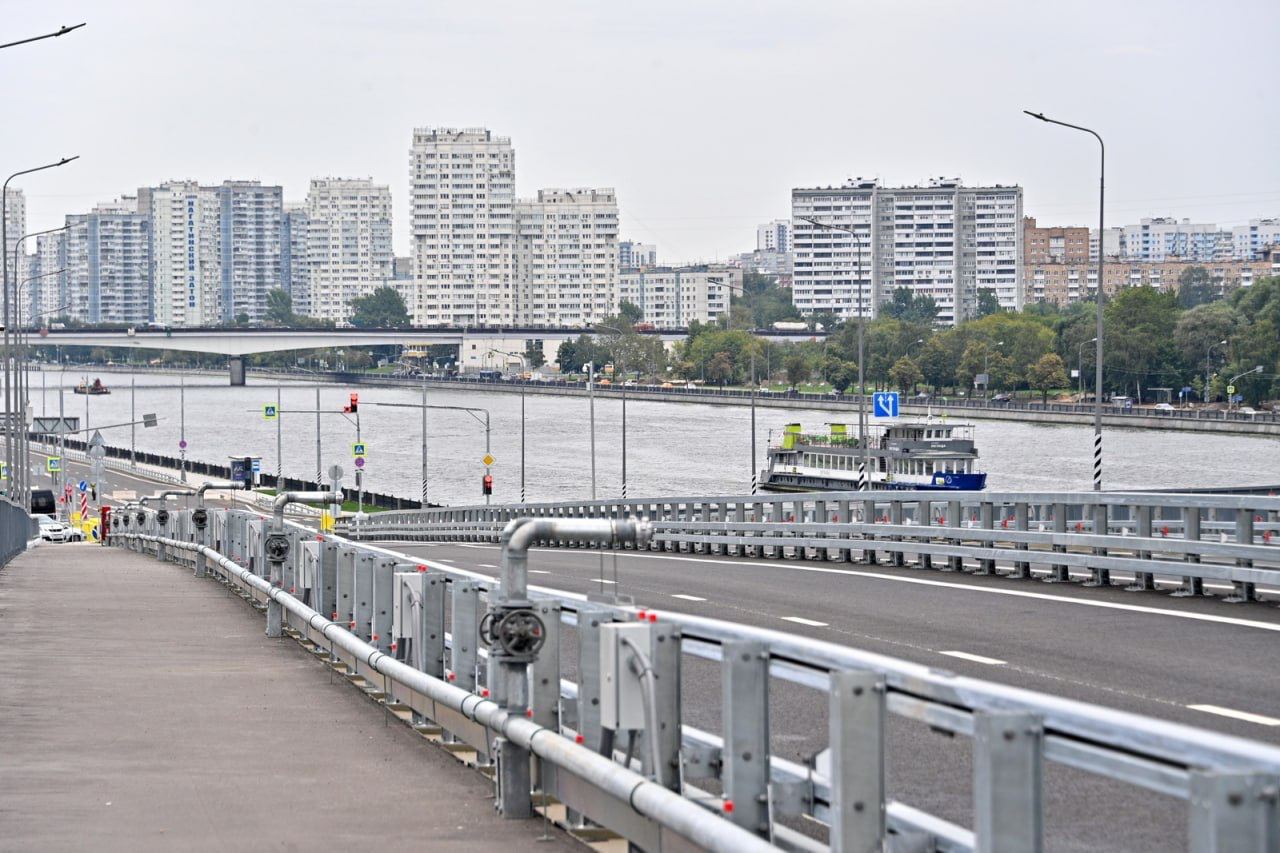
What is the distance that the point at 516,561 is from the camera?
27.6 feet

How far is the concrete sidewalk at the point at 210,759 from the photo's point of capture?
816cm

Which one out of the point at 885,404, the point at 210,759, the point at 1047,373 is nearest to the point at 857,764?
the point at 210,759

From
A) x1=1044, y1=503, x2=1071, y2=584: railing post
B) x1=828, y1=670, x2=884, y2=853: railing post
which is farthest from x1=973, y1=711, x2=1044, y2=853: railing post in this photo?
x1=1044, y1=503, x2=1071, y2=584: railing post

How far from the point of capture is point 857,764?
5.57 meters

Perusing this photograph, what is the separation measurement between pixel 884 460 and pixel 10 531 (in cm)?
5554

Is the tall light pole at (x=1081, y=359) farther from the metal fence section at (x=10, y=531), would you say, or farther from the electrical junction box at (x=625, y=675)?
the electrical junction box at (x=625, y=675)

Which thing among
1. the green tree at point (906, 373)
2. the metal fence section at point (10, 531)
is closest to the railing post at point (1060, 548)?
the metal fence section at point (10, 531)

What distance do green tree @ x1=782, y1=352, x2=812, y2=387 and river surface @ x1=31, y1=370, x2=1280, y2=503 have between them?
1411cm

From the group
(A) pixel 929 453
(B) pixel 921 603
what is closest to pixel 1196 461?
(A) pixel 929 453

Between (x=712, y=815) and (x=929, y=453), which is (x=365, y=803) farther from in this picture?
(x=929, y=453)

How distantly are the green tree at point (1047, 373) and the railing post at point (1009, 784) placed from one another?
151 m

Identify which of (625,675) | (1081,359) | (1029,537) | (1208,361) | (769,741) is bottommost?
(1029,537)

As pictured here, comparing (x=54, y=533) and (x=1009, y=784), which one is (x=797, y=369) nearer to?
(x=54, y=533)

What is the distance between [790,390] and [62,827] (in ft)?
563
